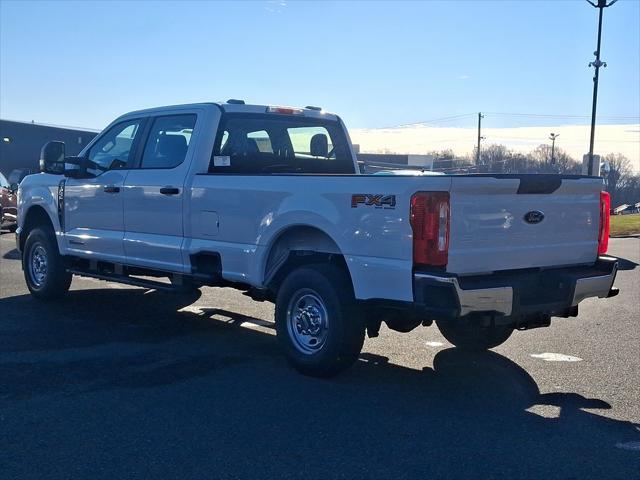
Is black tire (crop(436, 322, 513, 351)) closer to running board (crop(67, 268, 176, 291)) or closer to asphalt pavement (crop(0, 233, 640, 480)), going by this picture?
asphalt pavement (crop(0, 233, 640, 480))

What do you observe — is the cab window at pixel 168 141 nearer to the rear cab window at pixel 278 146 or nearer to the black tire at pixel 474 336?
the rear cab window at pixel 278 146

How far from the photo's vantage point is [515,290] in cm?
539

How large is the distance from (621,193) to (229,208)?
88232 mm

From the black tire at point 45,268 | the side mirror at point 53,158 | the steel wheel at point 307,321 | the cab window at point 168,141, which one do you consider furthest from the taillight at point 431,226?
the black tire at point 45,268

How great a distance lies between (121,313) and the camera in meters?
8.74

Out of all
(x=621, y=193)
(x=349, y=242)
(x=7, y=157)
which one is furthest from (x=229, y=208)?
(x=621, y=193)

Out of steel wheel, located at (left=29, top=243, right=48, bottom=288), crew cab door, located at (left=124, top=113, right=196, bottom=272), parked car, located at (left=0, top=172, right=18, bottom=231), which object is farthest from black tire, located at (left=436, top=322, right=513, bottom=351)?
parked car, located at (left=0, top=172, right=18, bottom=231)

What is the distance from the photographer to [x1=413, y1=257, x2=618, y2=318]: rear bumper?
5164 mm

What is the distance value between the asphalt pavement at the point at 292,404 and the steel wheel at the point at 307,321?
0.30 m

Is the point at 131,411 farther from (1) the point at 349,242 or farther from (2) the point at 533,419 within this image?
(2) the point at 533,419

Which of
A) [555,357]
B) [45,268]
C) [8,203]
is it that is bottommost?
[555,357]

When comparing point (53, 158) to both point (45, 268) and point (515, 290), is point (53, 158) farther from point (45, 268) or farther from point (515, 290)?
point (515, 290)

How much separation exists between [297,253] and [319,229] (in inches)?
20.9

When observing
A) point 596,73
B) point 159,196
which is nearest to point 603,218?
point 159,196
